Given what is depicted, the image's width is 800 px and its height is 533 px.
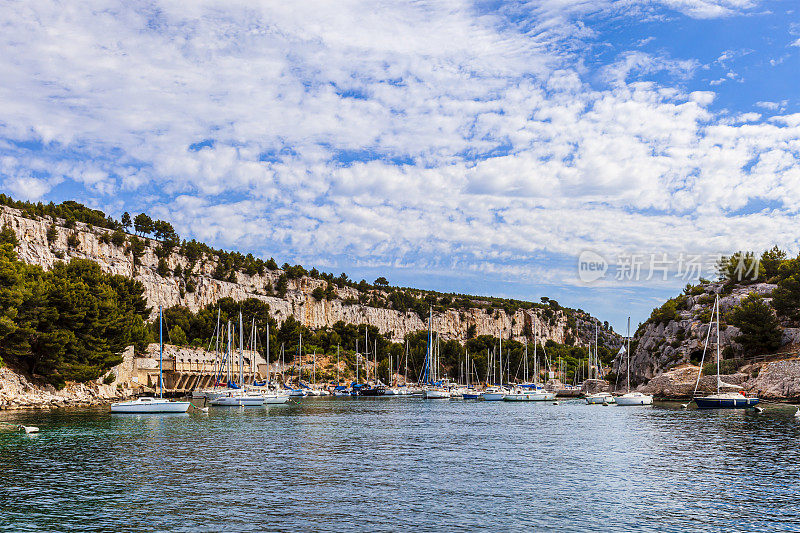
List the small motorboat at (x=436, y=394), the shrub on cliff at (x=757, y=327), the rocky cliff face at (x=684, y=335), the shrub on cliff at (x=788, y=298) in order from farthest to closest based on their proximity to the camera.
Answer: the small motorboat at (x=436, y=394)
the rocky cliff face at (x=684, y=335)
the shrub on cliff at (x=788, y=298)
the shrub on cliff at (x=757, y=327)

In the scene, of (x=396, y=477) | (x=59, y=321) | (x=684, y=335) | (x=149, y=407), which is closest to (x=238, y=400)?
(x=149, y=407)

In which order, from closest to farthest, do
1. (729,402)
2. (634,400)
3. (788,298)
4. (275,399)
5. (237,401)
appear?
(729,402) < (237,401) < (634,400) < (275,399) < (788,298)

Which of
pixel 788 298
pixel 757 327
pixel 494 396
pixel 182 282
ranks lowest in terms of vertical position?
pixel 494 396

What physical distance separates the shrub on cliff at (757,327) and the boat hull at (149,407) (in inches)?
2789

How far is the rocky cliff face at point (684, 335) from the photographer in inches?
3915

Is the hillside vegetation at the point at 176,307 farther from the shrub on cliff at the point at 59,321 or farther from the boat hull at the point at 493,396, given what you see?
the boat hull at the point at 493,396

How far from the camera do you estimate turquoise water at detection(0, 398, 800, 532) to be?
22.4m

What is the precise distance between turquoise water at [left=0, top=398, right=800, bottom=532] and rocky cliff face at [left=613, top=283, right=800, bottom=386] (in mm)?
48418

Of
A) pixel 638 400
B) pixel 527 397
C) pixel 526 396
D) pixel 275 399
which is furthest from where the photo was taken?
pixel 527 397

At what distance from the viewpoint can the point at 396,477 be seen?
100 feet

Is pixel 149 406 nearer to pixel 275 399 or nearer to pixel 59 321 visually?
pixel 59 321

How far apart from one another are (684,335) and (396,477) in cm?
8812

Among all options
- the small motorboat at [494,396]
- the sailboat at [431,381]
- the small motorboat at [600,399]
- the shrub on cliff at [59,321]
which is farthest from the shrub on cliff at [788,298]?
the shrub on cliff at [59,321]

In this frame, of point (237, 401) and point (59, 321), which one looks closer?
point (59, 321)
